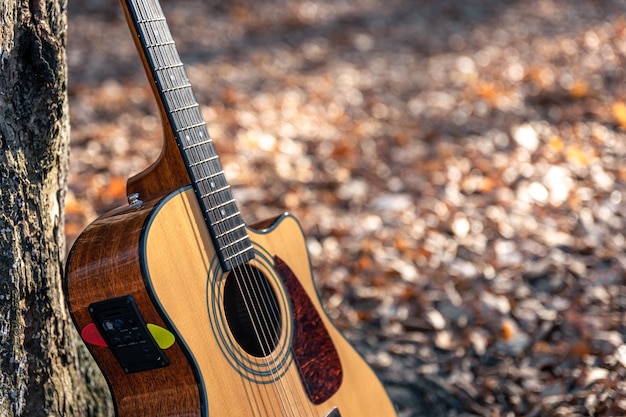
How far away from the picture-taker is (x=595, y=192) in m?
4.04

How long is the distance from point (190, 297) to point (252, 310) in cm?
28

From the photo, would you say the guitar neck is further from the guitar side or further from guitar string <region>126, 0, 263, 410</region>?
the guitar side

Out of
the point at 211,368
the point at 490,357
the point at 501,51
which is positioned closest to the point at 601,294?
the point at 490,357

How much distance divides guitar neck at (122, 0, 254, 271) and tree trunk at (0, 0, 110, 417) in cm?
23

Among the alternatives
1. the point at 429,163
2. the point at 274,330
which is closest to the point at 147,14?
the point at 274,330

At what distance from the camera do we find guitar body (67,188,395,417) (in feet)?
5.12

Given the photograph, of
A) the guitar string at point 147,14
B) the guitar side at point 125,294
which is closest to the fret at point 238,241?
the guitar side at point 125,294

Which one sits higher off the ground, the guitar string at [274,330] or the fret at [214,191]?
the fret at [214,191]

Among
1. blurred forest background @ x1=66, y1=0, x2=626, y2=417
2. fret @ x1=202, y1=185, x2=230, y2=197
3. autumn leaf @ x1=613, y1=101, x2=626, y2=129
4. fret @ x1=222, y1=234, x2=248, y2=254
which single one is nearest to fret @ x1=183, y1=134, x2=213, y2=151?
fret @ x1=202, y1=185, x2=230, y2=197

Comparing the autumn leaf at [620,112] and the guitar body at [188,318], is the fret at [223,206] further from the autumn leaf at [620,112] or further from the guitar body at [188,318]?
the autumn leaf at [620,112]

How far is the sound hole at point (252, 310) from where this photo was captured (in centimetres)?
181

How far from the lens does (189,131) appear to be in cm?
179

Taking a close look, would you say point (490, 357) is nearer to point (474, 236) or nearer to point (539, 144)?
point (474, 236)

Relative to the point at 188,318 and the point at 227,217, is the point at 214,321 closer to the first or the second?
the point at 188,318
